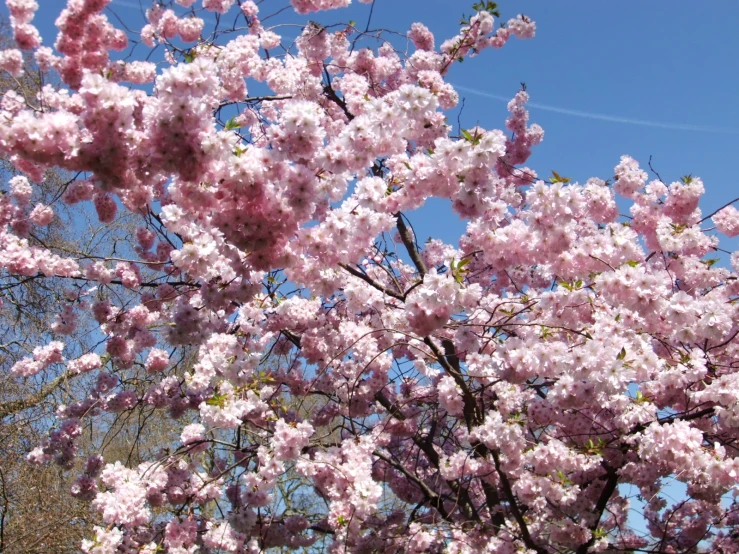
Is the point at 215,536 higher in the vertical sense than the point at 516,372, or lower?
lower

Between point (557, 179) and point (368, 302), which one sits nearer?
point (557, 179)

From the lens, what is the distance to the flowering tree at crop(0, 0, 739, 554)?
2.95 meters

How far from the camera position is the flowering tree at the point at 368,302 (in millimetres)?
2951

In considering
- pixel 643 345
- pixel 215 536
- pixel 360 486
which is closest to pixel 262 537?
pixel 215 536

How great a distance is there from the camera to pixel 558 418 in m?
4.56

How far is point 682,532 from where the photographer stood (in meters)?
5.57

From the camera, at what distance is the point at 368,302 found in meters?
4.65

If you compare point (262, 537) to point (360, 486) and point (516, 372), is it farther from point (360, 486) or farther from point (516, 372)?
point (516, 372)

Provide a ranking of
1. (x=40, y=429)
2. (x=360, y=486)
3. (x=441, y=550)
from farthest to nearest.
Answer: (x=40, y=429)
(x=441, y=550)
(x=360, y=486)

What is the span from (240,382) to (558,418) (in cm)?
246

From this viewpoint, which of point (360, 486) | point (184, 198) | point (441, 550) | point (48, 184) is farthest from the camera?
point (48, 184)

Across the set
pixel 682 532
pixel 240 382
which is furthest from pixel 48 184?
pixel 682 532

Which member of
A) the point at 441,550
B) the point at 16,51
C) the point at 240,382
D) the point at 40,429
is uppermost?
the point at 16,51

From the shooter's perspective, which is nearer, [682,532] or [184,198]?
[184,198]
